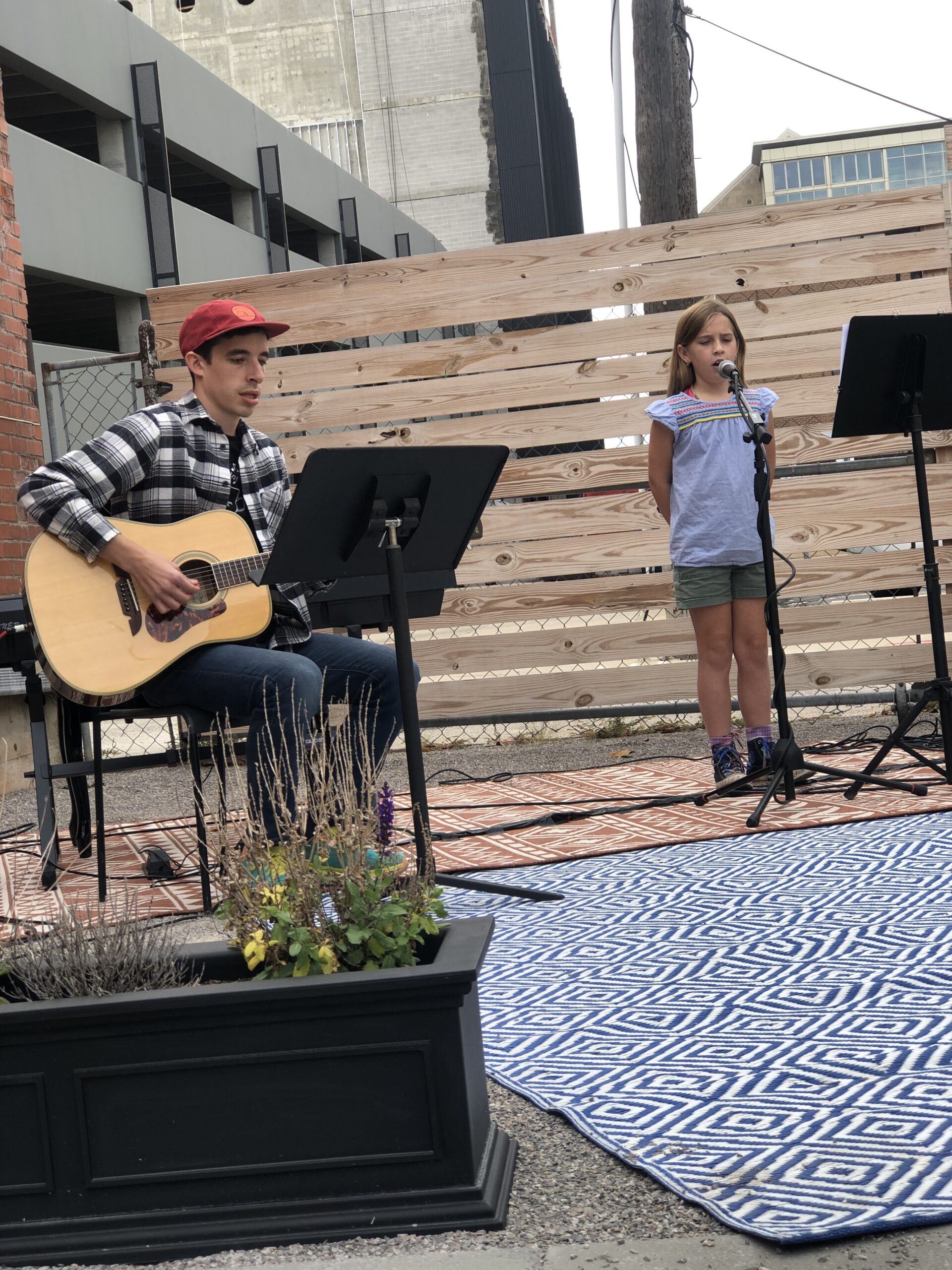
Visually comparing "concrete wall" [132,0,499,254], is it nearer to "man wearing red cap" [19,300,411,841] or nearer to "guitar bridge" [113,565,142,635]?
"man wearing red cap" [19,300,411,841]

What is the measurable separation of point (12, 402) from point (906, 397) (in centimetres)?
494

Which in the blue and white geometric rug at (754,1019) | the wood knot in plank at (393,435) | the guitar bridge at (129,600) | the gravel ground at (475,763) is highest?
the wood knot in plank at (393,435)

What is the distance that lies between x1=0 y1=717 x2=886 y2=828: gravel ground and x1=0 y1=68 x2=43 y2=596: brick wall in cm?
126

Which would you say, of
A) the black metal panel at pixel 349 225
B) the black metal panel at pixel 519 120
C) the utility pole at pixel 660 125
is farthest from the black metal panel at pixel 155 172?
the utility pole at pixel 660 125

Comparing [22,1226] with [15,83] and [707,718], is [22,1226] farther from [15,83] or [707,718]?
[15,83]

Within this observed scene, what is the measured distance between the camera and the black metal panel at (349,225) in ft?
75.3

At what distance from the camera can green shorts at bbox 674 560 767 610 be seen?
5160mm

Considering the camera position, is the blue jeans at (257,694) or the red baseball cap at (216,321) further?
the red baseball cap at (216,321)

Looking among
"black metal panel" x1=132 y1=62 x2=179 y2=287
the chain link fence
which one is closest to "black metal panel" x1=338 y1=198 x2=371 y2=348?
"black metal panel" x1=132 y1=62 x2=179 y2=287

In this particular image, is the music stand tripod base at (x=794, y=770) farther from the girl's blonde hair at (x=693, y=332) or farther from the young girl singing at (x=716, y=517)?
the girl's blonde hair at (x=693, y=332)

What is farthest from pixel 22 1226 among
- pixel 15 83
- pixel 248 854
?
pixel 15 83

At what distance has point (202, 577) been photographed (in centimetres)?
388

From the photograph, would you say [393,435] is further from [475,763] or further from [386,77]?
[386,77]

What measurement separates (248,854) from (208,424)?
220cm
